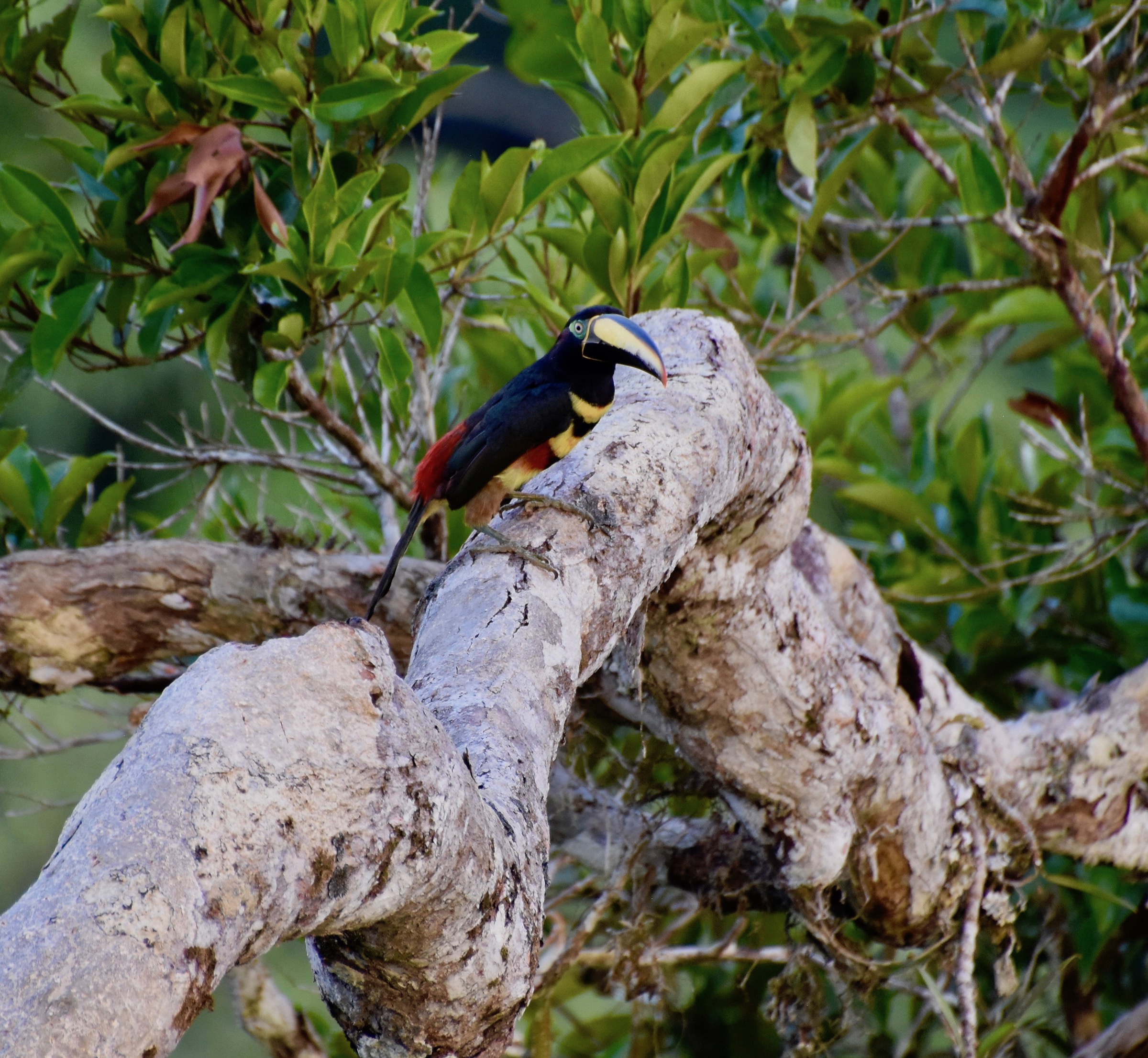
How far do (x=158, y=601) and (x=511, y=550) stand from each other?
110 cm

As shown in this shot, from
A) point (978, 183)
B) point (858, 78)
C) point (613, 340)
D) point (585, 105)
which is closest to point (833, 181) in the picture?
point (858, 78)

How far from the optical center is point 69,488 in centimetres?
245

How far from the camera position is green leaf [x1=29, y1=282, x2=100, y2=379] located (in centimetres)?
207

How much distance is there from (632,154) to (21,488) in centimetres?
148

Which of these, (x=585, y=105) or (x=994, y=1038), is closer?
(x=994, y=1038)

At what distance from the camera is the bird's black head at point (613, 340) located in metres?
1.88

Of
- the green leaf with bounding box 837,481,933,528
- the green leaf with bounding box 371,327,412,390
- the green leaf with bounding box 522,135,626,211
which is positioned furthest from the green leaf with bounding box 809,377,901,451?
the green leaf with bounding box 371,327,412,390

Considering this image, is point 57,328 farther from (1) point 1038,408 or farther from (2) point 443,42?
(1) point 1038,408

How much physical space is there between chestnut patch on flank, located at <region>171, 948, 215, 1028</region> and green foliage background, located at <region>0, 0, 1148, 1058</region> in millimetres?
1364

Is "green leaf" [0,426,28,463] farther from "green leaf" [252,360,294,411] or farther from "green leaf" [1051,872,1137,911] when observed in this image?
"green leaf" [252,360,294,411]

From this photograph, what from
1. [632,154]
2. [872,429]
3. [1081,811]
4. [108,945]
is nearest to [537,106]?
[872,429]

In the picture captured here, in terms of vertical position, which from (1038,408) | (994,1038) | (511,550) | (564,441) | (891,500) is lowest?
(994,1038)

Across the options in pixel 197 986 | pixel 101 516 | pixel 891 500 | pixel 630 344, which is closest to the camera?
pixel 197 986

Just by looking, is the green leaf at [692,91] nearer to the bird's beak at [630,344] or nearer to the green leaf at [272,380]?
the bird's beak at [630,344]
